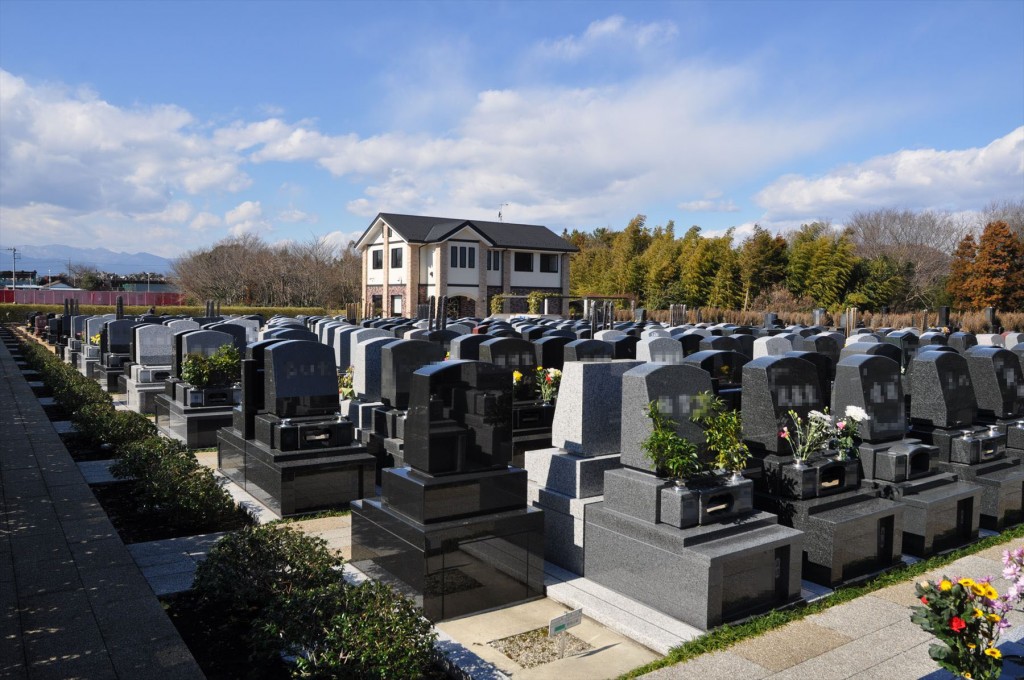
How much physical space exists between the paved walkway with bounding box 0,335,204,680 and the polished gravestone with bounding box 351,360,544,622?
1737 mm

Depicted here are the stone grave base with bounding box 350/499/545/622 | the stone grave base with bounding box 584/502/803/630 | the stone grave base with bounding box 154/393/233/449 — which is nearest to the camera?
the stone grave base with bounding box 584/502/803/630

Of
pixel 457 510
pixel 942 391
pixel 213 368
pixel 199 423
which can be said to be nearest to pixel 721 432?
pixel 457 510

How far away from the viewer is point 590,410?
700 centimetres

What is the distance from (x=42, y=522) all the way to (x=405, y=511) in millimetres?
4265

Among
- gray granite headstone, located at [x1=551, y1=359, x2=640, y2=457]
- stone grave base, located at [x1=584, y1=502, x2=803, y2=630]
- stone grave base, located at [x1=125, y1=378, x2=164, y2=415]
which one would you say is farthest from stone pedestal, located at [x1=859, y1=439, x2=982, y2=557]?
stone grave base, located at [x1=125, y1=378, x2=164, y2=415]

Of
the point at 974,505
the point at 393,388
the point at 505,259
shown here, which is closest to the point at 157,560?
the point at 393,388

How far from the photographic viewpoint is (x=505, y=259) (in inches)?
1927

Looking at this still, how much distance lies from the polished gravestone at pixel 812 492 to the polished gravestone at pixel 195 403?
28.8 feet

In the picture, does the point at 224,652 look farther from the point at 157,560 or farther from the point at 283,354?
the point at 283,354

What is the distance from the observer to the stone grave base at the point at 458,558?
560cm

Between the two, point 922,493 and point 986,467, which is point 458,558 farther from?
point 986,467

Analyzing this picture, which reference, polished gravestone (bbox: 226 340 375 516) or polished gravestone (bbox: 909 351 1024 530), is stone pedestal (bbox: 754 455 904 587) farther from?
polished gravestone (bbox: 226 340 375 516)

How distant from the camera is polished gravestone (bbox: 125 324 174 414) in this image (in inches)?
591

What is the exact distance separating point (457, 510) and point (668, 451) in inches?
71.7
